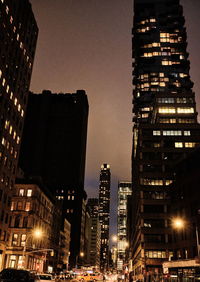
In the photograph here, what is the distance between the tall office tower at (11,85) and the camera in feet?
232

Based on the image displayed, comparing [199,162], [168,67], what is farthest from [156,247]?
[168,67]

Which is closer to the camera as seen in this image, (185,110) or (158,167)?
(158,167)

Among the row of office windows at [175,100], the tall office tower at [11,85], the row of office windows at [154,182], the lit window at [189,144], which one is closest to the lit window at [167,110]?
the row of office windows at [175,100]

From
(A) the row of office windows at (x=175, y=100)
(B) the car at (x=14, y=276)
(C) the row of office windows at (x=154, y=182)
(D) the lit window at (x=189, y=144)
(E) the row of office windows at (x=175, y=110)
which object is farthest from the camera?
(A) the row of office windows at (x=175, y=100)

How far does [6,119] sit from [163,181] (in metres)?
58.4

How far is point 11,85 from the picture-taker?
75.9 metres

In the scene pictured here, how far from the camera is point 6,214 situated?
237ft

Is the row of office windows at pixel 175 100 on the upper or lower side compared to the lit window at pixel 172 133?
upper

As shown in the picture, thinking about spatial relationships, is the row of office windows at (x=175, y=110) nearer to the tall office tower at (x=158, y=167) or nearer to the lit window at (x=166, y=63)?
the tall office tower at (x=158, y=167)

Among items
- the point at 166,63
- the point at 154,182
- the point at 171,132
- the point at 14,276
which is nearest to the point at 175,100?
the point at 171,132

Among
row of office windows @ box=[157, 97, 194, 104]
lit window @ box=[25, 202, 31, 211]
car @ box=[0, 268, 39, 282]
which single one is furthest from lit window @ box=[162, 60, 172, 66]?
car @ box=[0, 268, 39, 282]

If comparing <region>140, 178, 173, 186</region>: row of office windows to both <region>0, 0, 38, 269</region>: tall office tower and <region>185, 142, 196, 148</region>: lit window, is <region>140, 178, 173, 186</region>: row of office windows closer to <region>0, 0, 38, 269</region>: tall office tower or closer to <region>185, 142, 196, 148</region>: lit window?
<region>185, 142, 196, 148</region>: lit window

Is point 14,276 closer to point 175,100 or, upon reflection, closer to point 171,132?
point 171,132

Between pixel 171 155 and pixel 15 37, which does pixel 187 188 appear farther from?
pixel 15 37
